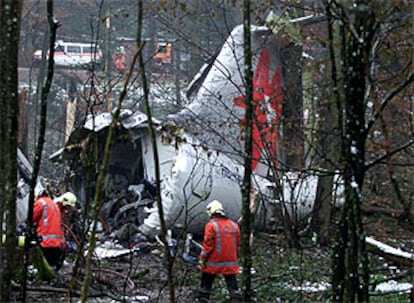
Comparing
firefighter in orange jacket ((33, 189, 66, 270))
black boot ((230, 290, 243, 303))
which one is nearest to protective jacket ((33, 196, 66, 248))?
firefighter in orange jacket ((33, 189, 66, 270))

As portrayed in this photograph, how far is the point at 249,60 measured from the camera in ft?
15.1

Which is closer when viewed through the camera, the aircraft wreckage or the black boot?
the black boot

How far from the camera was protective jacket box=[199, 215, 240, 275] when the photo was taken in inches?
386

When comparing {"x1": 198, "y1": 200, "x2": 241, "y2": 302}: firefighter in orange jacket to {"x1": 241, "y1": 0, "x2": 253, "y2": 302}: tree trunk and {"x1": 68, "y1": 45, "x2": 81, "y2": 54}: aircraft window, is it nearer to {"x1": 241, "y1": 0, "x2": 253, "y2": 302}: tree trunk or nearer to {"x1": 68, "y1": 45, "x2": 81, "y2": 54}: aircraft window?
{"x1": 241, "y1": 0, "x2": 253, "y2": 302}: tree trunk

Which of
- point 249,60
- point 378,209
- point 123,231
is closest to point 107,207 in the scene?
point 123,231

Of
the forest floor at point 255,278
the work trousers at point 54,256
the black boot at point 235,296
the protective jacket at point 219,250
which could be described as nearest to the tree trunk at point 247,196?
the forest floor at point 255,278

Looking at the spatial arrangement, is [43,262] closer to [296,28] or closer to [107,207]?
[296,28]

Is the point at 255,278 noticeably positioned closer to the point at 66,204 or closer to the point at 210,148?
the point at 66,204

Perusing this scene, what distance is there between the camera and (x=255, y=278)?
11.0 m

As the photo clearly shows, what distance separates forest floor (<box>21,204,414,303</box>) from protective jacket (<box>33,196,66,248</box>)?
0.53m

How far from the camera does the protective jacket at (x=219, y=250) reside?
9.80 metres

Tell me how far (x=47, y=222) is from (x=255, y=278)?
315cm

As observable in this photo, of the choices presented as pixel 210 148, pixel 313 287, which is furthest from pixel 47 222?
pixel 210 148

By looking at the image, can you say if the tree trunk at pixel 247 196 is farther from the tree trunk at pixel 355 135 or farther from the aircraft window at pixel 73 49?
the aircraft window at pixel 73 49
